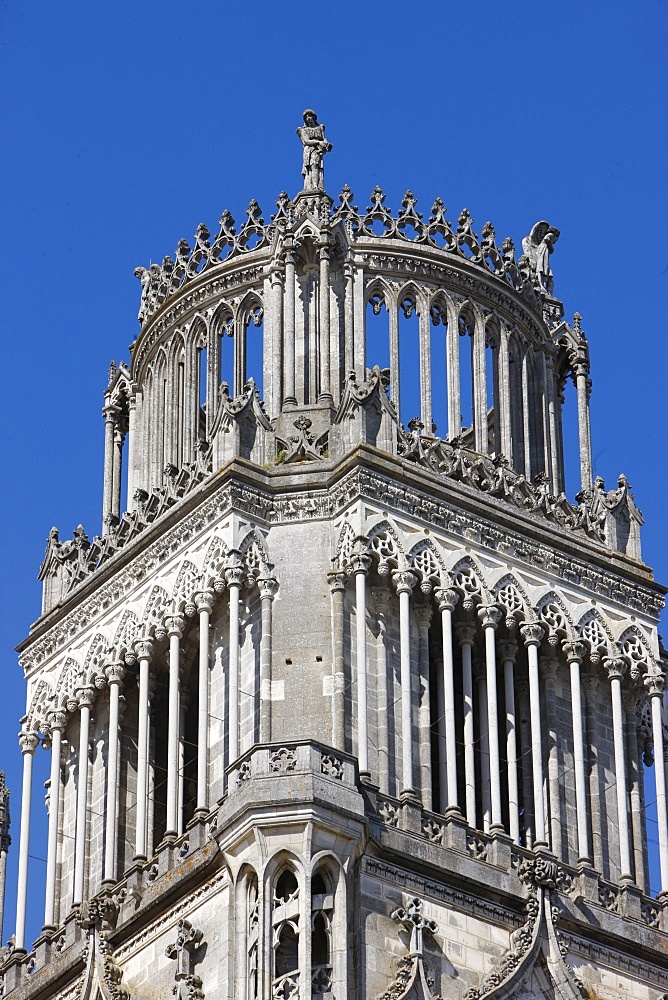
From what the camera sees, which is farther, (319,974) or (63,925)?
(63,925)

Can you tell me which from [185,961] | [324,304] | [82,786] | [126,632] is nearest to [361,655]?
[126,632]

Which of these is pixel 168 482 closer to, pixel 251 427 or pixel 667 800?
pixel 251 427

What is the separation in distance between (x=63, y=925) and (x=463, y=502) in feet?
25.9

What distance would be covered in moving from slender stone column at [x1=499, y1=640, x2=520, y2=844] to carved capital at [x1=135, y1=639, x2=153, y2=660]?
4.76 meters

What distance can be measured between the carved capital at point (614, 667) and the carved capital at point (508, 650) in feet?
4.57

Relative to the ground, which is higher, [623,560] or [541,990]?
[623,560]

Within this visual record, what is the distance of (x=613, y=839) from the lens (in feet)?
173

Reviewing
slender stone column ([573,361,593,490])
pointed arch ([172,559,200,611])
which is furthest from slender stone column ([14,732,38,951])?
slender stone column ([573,361,593,490])

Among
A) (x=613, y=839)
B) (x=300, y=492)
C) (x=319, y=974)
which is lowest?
(x=319, y=974)

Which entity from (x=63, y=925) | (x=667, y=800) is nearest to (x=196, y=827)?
(x=63, y=925)

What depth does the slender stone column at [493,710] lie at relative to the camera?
51.5m

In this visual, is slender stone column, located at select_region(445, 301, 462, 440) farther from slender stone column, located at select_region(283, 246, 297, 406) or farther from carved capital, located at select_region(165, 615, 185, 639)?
carved capital, located at select_region(165, 615, 185, 639)

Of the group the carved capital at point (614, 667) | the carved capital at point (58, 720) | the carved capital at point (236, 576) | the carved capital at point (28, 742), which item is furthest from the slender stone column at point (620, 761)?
the carved capital at point (28, 742)

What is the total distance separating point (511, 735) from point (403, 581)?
8.63ft
